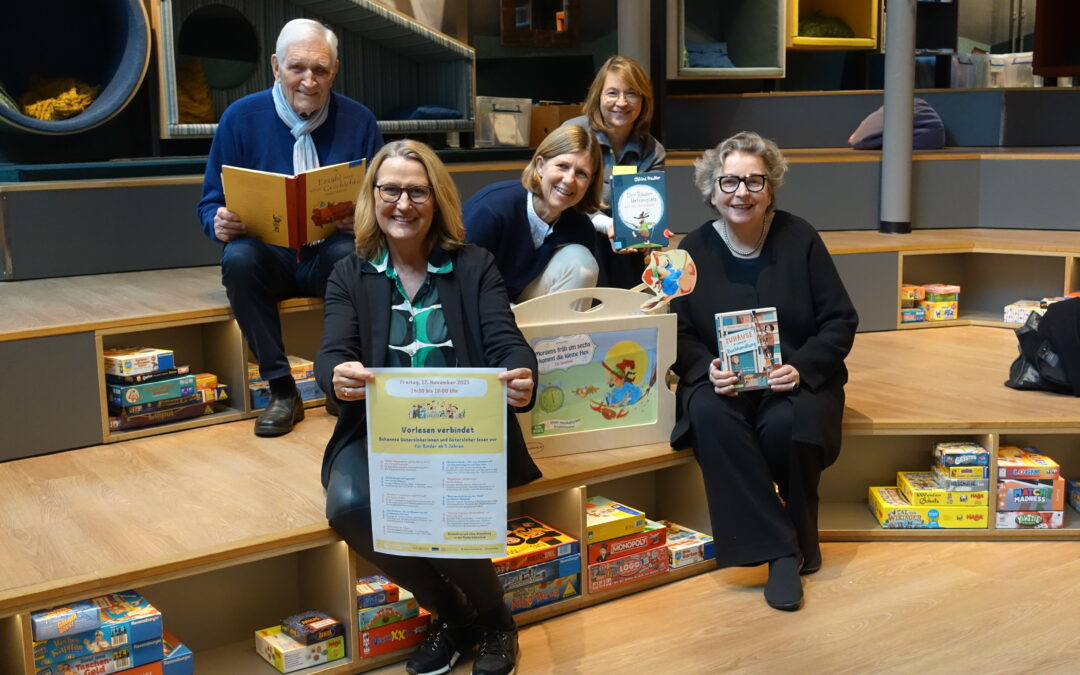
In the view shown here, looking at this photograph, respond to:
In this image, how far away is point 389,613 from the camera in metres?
2.60

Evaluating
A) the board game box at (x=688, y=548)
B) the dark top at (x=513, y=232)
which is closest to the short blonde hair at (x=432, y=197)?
the dark top at (x=513, y=232)

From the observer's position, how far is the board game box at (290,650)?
8.17 ft

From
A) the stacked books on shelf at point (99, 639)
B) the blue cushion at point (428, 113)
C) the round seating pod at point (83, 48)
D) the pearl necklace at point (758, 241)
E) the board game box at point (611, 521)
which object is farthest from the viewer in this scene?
the blue cushion at point (428, 113)

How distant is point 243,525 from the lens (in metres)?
2.57

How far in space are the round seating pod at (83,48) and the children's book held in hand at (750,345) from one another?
8.58ft

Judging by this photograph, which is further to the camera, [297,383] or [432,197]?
[297,383]

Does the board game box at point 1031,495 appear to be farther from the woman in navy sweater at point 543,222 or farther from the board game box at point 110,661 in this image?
the board game box at point 110,661

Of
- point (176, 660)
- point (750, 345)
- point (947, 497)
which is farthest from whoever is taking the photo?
point (947, 497)

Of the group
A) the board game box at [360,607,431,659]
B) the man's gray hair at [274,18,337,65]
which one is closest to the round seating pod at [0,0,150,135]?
the man's gray hair at [274,18,337,65]

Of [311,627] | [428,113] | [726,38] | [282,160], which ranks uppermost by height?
[726,38]

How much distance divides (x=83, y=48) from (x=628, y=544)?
3155 millimetres

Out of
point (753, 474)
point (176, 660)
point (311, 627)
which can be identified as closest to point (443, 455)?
point (311, 627)

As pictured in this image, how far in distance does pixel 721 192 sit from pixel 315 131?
3.96 feet

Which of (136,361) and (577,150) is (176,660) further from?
(577,150)
